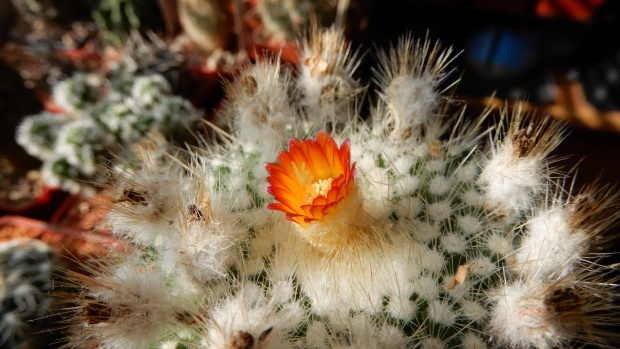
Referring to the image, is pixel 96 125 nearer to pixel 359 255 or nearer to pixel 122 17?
pixel 122 17

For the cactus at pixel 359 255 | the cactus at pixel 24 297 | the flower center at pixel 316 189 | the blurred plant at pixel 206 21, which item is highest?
the blurred plant at pixel 206 21

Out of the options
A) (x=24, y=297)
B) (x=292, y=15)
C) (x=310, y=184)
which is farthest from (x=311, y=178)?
(x=292, y=15)

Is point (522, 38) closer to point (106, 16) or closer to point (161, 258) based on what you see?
point (161, 258)

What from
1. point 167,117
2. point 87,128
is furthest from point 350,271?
point 87,128

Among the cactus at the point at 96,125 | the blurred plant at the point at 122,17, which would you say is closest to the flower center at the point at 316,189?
the cactus at the point at 96,125

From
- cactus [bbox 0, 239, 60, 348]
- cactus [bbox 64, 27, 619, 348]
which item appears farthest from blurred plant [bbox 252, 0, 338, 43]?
cactus [bbox 0, 239, 60, 348]

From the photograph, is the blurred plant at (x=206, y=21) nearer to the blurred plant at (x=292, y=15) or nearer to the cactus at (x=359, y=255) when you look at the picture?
the blurred plant at (x=292, y=15)
